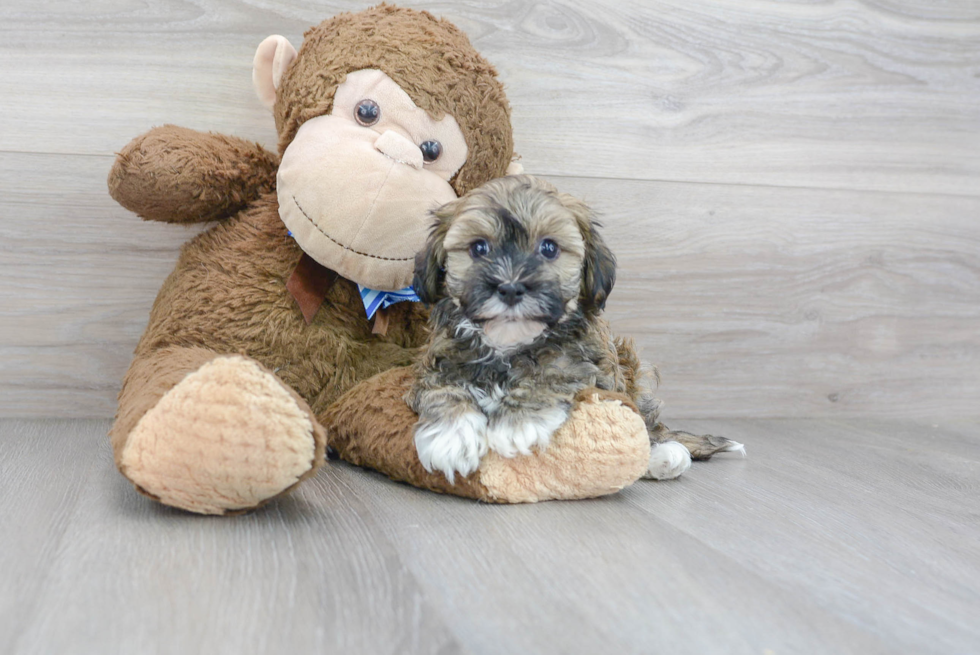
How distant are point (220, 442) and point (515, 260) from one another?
21.2 inches

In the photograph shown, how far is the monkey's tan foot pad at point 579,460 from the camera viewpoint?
1.40 meters

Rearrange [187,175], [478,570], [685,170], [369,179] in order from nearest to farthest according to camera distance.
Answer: [478,570]
[369,179]
[187,175]
[685,170]

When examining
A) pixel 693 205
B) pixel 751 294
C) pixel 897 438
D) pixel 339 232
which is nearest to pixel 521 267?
pixel 339 232

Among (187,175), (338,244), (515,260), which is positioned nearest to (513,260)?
(515,260)

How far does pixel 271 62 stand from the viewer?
5.62 ft

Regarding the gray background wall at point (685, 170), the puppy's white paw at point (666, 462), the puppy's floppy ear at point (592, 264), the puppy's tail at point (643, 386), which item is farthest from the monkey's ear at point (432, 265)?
the gray background wall at point (685, 170)

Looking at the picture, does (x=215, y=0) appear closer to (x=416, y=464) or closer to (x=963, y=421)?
(x=416, y=464)

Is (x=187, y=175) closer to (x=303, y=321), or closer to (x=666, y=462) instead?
(x=303, y=321)

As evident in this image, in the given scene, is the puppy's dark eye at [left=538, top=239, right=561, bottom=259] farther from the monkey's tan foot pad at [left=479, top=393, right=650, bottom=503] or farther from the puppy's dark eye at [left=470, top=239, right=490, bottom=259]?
the monkey's tan foot pad at [left=479, top=393, right=650, bottom=503]

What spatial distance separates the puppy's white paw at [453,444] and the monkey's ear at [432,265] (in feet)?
0.74

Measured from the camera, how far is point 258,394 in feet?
3.96

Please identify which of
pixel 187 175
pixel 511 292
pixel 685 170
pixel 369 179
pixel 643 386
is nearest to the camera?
pixel 511 292

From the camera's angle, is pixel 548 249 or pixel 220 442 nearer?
pixel 220 442

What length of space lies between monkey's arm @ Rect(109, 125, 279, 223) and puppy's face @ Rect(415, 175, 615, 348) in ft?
1.72
